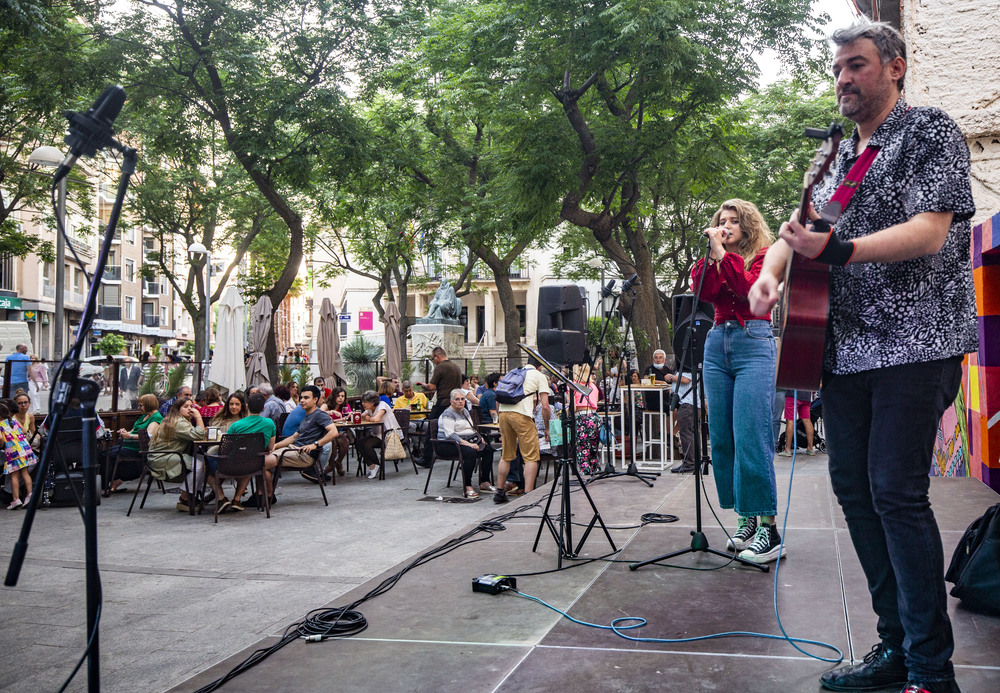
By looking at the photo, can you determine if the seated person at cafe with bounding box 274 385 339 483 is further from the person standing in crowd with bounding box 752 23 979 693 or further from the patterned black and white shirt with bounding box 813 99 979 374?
the patterned black and white shirt with bounding box 813 99 979 374

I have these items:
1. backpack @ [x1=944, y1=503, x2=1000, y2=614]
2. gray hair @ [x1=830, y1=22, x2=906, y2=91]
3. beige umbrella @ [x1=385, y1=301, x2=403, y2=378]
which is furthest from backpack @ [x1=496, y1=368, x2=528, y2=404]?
beige umbrella @ [x1=385, y1=301, x2=403, y2=378]

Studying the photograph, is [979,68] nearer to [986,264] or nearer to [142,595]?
[986,264]

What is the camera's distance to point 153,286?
6912cm

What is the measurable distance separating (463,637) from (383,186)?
53.2 ft

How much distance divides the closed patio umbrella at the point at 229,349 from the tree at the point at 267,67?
2.50m

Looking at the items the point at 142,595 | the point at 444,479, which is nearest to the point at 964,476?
the point at 142,595

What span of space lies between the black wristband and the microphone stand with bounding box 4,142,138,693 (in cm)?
207

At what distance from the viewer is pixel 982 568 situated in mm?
3072

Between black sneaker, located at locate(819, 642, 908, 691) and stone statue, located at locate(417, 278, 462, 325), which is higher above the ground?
stone statue, located at locate(417, 278, 462, 325)

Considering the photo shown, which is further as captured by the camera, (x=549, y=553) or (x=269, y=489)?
(x=269, y=489)

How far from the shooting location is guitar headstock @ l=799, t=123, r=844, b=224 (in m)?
2.09

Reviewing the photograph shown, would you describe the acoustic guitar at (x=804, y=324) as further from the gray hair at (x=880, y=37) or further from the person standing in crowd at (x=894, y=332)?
the gray hair at (x=880, y=37)

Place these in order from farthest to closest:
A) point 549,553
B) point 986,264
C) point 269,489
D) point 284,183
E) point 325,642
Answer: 1. point 284,183
2. point 269,489
3. point 986,264
4. point 549,553
5. point 325,642

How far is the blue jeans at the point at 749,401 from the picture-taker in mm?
4191
